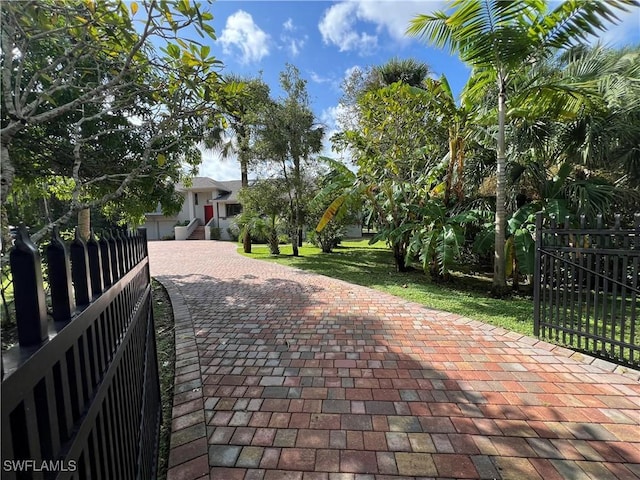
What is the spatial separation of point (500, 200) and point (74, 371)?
7726 millimetres

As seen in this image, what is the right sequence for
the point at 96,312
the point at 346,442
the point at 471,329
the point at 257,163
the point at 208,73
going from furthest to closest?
the point at 257,163, the point at 471,329, the point at 208,73, the point at 346,442, the point at 96,312

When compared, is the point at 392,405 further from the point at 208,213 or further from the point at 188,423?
the point at 208,213

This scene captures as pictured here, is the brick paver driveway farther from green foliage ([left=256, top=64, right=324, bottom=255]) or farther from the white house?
the white house

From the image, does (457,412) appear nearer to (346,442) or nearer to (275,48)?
(346,442)

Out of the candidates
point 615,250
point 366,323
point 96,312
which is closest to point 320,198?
point 366,323

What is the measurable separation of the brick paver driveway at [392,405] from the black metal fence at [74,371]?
3.17 ft

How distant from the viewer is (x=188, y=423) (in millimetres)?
2906

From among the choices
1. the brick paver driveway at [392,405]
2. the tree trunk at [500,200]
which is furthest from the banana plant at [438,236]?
the brick paver driveway at [392,405]

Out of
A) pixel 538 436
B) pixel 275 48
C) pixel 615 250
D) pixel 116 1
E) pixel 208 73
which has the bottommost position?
pixel 538 436

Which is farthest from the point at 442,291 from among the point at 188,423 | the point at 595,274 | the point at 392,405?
the point at 188,423

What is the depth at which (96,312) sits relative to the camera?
1.42m

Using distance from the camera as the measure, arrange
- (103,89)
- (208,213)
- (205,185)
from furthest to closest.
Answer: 1. (208,213)
2. (205,185)
3. (103,89)

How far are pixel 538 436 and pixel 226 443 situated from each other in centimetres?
263

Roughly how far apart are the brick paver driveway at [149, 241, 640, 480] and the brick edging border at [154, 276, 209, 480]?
1 cm
